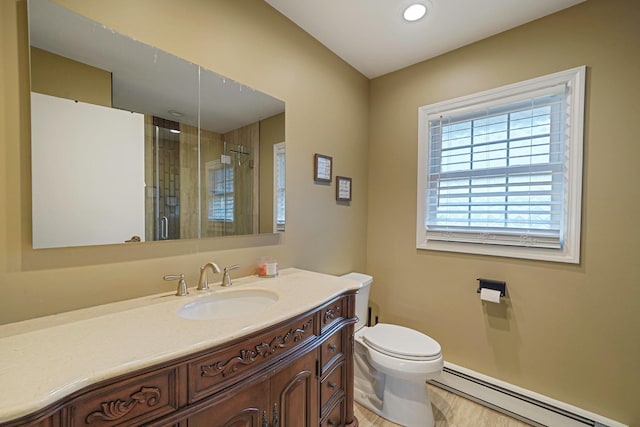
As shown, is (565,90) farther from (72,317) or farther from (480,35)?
(72,317)

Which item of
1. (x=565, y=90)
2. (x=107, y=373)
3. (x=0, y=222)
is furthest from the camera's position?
(x=565, y=90)

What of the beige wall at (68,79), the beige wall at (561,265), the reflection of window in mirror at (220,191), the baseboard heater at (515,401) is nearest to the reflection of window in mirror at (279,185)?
the reflection of window in mirror at (220,191)

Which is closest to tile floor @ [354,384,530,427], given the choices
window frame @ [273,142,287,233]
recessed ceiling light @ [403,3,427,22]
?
window frame @ [273,142,287,233]

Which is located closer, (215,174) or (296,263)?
(215,174)

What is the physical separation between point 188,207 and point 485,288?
6.49ft

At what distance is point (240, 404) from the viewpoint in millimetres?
888

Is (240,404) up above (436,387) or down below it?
above

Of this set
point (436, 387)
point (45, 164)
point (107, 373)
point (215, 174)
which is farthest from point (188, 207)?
point (436, 387)

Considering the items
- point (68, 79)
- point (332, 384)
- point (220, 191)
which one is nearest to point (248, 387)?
point (332, 384)

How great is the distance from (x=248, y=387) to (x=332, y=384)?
1.92 feet

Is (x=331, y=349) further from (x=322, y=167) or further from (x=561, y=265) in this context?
(x=561, y=265)

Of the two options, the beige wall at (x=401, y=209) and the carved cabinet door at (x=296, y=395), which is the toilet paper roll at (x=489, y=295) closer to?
the beige wall at (x=401, y=209)

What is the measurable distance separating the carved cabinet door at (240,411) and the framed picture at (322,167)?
4.43 ft

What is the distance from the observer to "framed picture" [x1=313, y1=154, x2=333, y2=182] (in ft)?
6.42
